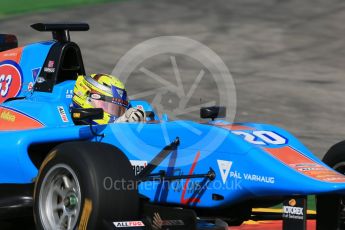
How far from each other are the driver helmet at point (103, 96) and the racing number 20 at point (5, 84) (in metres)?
1.02

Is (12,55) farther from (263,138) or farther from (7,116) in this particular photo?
(263,138)

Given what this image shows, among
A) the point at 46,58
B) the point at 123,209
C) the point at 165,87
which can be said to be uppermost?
the point at 46,58

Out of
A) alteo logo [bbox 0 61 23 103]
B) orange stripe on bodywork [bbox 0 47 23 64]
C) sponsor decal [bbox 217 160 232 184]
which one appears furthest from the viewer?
orange stripe on bodywork [bbox 0 47 23 64]

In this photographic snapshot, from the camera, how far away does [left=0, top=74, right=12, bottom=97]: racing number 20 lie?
796cm

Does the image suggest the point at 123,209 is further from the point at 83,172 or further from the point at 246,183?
the point at 246,183

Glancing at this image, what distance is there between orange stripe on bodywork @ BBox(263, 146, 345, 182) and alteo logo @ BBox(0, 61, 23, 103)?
292cm

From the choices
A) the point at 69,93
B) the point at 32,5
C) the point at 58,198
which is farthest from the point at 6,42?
the point at 32,5

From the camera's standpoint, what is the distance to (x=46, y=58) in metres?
7.79

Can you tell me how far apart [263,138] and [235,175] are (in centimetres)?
50

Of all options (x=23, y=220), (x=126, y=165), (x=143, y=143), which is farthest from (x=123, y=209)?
(x=23, y=220)

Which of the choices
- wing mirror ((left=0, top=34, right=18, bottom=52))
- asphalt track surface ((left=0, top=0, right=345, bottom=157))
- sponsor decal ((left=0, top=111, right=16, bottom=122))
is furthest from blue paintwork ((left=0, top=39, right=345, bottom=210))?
asphalt track surface ((left=0, top=0, right=345, bottom=157))

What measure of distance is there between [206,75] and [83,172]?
349 inches

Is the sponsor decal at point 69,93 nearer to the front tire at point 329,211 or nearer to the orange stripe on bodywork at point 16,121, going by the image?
the orange stripe on bodywork at point 16,121

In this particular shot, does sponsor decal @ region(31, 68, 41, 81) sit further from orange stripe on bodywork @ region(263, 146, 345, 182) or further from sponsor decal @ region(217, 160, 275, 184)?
orange stripe on bodywork @ region(263, 146, 345, 182)
